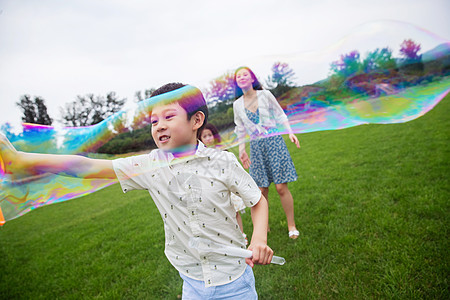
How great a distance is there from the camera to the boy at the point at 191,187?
1.52 m

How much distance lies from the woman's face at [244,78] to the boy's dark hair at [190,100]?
55 cm

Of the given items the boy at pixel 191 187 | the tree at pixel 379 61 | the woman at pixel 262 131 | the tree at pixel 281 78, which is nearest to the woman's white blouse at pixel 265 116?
the woman at pixel 262 131

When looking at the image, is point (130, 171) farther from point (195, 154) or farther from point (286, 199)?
point (286, 199)

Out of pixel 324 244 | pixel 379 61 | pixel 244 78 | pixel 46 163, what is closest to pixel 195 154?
pixel 46 163

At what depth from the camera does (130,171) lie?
1.61 metres

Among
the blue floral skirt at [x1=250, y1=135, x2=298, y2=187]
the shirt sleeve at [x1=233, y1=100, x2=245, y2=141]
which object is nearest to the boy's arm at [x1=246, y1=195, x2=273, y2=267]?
the shirt sleeve at [x1=233, y1=100, x2=245, y2=141]

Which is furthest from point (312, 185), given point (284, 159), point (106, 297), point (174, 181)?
point (174, 181)

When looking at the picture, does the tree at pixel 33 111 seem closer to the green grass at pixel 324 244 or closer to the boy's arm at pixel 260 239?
the green grass at pixel 324 244

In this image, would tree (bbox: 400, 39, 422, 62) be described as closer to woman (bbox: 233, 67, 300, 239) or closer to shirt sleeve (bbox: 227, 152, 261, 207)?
woman (bbox: 233, 67, 300, 239)

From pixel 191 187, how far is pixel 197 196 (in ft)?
0.21

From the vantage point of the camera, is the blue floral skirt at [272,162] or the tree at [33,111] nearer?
the blue floral skirt at [272,162]

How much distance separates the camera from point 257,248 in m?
1.38

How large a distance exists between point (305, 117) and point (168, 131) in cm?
142

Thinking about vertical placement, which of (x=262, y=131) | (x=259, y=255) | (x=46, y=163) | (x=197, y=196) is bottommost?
(x=259, y=255)
